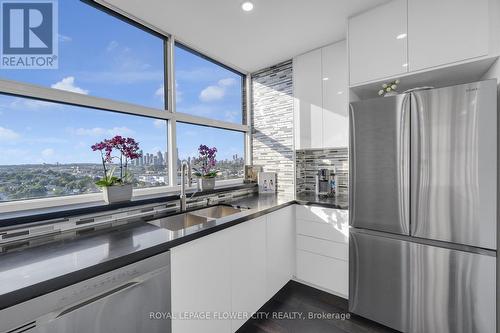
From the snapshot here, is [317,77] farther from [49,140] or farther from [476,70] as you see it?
[49,140]

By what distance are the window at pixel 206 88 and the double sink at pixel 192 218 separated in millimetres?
1089

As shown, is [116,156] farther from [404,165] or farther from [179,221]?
[404,165]

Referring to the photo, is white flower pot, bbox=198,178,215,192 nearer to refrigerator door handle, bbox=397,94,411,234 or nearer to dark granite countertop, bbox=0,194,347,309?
dark granite countertop, bbox=0,194,347,309

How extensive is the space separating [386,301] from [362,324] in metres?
0.31

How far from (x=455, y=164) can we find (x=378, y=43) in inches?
42.9

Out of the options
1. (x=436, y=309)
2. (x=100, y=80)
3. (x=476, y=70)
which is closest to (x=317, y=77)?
(x=476, y=70)

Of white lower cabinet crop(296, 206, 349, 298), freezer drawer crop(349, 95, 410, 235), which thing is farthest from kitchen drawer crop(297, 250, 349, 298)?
freezer drawer crop(349, 95, 410, 235)

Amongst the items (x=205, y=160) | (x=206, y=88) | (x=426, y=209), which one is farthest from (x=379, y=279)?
(x=206, y=88)

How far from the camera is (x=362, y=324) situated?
1729 mm

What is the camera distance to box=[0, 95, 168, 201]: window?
1.32 meters

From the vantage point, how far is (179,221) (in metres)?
1.78

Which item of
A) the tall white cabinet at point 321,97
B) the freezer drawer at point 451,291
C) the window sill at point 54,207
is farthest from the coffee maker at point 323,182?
the window sill at point 54,207

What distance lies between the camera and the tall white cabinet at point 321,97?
219cm

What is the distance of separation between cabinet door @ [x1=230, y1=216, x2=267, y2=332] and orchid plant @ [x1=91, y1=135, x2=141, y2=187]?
0.93 m
